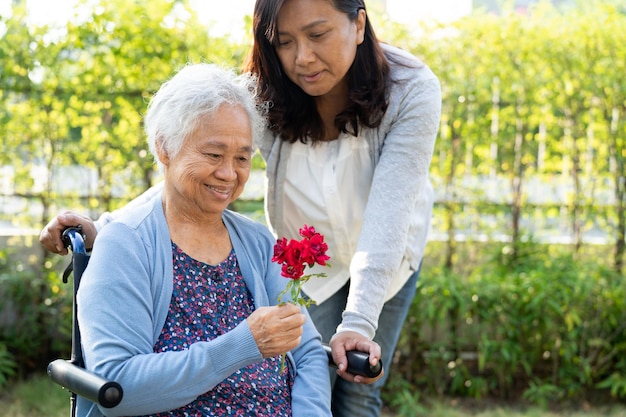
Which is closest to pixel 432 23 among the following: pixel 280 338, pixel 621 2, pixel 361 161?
pixel 621 2

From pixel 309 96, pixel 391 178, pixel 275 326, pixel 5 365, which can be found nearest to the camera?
pixel 275 326

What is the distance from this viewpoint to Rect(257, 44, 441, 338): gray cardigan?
249cm

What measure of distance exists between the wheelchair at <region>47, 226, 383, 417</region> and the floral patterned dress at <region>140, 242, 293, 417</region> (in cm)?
19

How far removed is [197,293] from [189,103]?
0.47 meters

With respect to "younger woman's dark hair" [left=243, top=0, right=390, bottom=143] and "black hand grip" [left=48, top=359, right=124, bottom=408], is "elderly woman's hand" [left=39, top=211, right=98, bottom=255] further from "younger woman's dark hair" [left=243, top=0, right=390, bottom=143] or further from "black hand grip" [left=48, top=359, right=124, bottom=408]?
"younger woman's dark hair" [left=243, top=0, right=390, bottom=143]

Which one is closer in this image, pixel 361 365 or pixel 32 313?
pixel 361 365

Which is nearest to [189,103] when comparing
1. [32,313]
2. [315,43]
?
[315,43]

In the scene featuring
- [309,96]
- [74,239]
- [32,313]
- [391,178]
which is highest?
[309,96]

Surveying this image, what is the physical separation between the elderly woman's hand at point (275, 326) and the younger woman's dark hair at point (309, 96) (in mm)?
779

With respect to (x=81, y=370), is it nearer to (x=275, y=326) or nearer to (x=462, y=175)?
(x=275, y=326)

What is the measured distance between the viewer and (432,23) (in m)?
5.08

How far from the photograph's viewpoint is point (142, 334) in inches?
85.0

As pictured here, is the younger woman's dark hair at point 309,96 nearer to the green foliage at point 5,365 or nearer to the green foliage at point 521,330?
the green foliage at point 521,330

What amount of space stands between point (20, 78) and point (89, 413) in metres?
3.07
